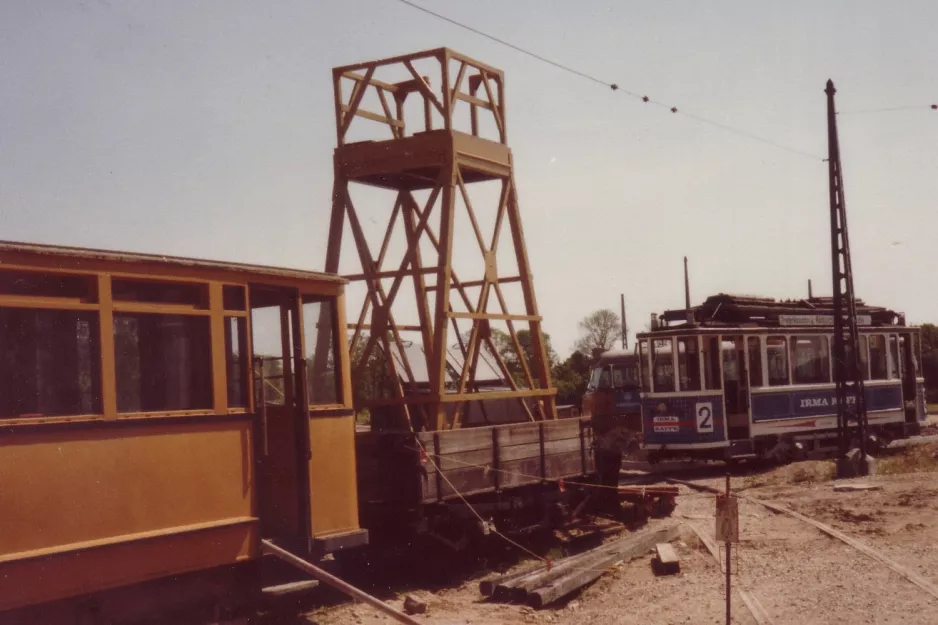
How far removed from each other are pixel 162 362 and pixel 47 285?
1.00 meters

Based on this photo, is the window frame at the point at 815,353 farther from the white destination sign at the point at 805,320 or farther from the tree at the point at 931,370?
the tree at the point at 931,370

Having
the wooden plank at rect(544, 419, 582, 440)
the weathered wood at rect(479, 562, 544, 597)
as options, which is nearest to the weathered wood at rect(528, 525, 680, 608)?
the weathered wood at rect(479, 562, 544, 597)

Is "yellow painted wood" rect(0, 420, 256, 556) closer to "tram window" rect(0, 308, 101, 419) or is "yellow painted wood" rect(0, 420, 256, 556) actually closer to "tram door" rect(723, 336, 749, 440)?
"tram window" rect(0, 308, 101, 419)

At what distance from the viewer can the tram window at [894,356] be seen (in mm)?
22406

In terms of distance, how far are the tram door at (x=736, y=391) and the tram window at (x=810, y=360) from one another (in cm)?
144

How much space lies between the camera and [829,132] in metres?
17.3

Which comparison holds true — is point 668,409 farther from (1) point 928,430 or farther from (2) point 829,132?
(1) point 928,430

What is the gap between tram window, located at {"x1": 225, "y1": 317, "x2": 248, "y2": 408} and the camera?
7.47 meters

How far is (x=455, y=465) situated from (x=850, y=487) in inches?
326

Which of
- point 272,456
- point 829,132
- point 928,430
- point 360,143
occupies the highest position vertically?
point 829,132

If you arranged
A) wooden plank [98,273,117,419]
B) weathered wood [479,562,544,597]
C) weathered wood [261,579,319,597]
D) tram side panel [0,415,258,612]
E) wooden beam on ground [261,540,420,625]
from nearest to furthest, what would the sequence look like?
tram side panel [0,415,258,612] → wooden plank [98,273,117,419] → wooden beam on ground [261,540,420,625] → weathered wood [261,579,319,597] → weathered wood [479,562,544,597]

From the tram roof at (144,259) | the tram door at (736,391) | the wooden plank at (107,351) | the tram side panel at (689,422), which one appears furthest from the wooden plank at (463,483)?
the tram door at (736,391)

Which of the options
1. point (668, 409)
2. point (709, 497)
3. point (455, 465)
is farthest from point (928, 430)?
point (455, 465)

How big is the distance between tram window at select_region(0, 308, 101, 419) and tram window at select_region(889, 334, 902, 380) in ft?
65.1
